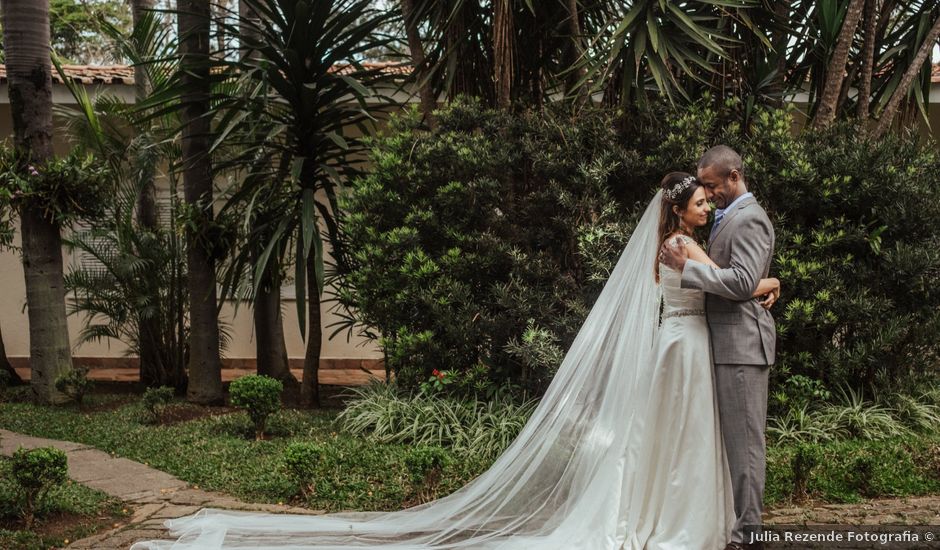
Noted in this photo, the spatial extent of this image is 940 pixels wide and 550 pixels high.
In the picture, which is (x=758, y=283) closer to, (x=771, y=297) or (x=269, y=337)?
(x=771, y=297)

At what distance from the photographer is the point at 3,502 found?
4.47 metres

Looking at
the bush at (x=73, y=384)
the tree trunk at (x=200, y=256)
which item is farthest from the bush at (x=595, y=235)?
the bush at (x=73, y=384)

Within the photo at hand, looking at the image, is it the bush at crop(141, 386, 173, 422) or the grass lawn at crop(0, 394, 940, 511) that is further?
the bush at crop(141, 386, 173, 422)

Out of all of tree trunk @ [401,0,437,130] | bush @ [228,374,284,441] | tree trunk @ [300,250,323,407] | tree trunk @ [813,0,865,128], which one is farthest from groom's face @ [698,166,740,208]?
tree trunk @ [300,250,323,407]

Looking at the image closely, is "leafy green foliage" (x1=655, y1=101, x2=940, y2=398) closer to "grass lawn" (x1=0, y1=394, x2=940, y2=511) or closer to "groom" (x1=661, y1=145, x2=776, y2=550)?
"grass lawn" (x1=0, y1=394, x2=940, y2=511)

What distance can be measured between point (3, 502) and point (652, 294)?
141 inches

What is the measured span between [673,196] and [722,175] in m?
0.25

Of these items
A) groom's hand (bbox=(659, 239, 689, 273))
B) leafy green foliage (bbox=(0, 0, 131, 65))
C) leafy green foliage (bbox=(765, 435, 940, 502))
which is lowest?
leafy green foliage (bbox=(765, 435, 940, 502))

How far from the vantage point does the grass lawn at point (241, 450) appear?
5.09 m

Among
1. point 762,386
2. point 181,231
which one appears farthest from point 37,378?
point 762,386

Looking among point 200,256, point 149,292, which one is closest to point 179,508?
point 200,256

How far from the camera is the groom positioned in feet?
12.6

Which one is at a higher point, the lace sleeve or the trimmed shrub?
the lace sleeve

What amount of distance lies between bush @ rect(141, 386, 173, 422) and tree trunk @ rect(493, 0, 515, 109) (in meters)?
3.81
